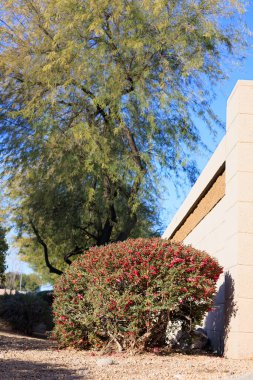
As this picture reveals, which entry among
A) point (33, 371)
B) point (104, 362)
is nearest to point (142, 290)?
point (104, 362)

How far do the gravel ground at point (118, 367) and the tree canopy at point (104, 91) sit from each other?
7.16 metres

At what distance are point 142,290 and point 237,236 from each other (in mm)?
1699

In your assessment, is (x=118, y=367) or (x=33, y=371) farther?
(x=118, y=367)

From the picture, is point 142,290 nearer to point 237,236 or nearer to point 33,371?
point 237,236

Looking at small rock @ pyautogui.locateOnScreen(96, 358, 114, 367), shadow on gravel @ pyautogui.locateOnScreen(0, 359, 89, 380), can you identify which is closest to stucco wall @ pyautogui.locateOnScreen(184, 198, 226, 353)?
small rock @ pyautogui.locateOnScreen(96, 358, 114, 367)

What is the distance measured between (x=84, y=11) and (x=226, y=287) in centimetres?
996

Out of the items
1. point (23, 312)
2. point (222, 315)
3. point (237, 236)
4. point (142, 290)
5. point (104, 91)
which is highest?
point (104, 91)

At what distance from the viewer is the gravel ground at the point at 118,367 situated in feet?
21.9

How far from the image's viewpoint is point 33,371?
7.02 m

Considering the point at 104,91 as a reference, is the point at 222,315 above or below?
below

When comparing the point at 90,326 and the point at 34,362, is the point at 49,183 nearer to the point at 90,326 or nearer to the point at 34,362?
the point at 90,326

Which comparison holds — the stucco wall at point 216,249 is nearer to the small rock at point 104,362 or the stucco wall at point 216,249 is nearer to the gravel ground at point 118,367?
the gravel ground at point 118,367

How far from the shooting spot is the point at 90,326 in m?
9.48

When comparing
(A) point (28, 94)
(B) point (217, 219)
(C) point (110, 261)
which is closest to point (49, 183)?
(A) point (28, 94)
